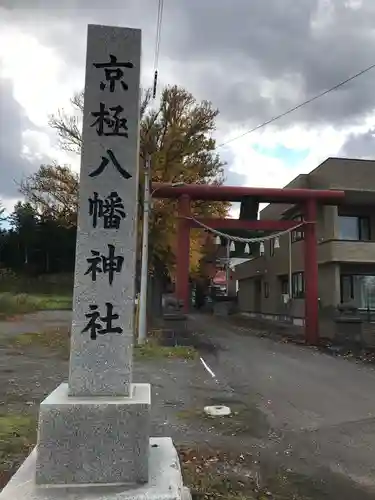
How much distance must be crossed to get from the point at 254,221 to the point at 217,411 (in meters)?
10.7

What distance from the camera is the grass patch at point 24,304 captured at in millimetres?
28938

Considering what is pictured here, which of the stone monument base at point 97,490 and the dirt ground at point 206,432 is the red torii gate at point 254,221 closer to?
the dirt ground at point 206,432

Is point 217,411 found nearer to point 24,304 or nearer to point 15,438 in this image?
point 15,438

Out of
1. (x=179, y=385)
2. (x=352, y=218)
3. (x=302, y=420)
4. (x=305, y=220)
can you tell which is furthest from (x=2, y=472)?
(x=352, y=218)

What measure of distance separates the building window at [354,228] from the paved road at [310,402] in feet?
29.3

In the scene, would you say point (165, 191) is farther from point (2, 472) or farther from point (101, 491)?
point (101, 491)

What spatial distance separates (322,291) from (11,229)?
42.7 metres

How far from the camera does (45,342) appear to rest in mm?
16672

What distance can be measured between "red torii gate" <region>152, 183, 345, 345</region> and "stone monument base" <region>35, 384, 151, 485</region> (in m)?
12.5

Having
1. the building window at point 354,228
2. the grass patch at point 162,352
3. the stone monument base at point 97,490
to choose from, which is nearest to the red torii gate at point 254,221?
the grass patch at point 162,352

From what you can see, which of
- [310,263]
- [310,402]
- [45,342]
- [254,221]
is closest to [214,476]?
[310,402]

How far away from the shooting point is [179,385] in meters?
9.50

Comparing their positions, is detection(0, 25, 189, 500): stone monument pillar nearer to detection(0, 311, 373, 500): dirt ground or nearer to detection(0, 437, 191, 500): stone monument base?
detection(0, 437, 191, 500): stone monument base

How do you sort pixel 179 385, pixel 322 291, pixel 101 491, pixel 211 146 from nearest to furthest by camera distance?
1. pixel 101 491
2. pixel 179 385
3. pixel 322 291
4. pixel 211 146
